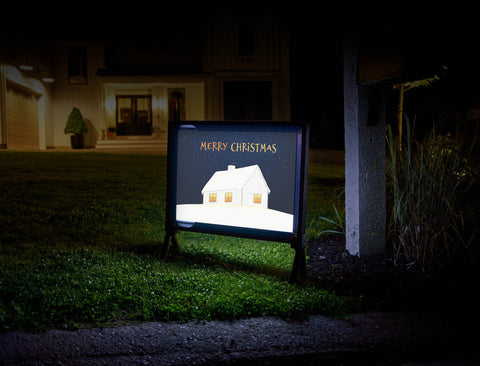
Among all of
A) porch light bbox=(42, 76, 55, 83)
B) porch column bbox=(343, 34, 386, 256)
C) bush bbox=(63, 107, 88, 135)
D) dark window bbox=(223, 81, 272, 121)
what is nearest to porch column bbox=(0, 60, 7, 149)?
porch light bbox=(42, 76, 55, 83)

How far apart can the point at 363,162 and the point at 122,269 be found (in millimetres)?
2399

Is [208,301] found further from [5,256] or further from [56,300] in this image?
[5,256]

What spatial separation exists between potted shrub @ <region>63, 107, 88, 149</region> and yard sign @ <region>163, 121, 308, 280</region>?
18327 millimetres

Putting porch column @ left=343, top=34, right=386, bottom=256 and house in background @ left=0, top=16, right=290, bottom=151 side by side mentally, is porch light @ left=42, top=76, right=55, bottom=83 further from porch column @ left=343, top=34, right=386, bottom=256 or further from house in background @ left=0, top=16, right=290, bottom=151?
porch column @ left=343, top=34, right=386, bottom=256

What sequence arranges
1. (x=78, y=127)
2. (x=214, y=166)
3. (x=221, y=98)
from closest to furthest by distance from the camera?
1. (x=214, y=166)
2. (x=78, y=127)
3. (x=221, y=98)

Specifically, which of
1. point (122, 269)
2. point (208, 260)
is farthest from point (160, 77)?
point (122, 269)

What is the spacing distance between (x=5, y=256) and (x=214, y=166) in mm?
2178

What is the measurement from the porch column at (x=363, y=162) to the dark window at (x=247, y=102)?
19502mm

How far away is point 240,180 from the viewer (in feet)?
12.5

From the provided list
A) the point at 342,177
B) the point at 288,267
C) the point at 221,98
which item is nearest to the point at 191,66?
the point at 221,98

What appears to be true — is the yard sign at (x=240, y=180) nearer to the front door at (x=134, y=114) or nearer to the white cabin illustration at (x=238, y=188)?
the white cabin illustration at (x=238, y=188)

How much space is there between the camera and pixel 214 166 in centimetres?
391

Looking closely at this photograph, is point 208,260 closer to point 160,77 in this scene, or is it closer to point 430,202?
point 430,202

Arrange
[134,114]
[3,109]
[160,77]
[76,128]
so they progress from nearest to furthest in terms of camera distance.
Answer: [3,109], [76,128], [160,77], [134,114]
